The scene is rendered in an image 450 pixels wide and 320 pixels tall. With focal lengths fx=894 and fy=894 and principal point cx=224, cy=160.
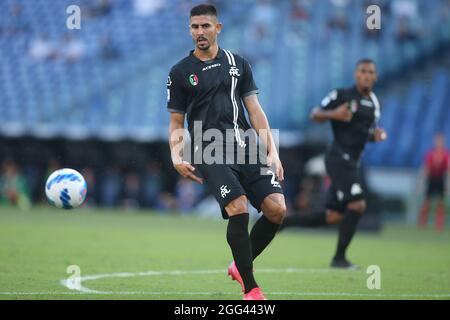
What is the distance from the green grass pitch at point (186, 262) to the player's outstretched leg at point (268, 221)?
47 centimetres

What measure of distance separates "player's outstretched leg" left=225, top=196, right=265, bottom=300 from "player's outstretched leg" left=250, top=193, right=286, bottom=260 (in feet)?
1.08

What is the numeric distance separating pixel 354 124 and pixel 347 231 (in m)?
1.42

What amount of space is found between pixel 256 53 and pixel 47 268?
17.2 metres

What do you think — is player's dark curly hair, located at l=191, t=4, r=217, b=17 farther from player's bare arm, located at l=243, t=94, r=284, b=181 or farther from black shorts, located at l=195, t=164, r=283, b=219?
black shorts, located at l=195, t=164, r=283, b=219

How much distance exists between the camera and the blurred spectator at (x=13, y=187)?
2419 centimetres

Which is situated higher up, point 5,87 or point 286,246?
point 5,87

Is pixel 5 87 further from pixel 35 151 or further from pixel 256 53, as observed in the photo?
pixel 256 53

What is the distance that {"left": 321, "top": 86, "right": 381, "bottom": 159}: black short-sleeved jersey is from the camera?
1148cm

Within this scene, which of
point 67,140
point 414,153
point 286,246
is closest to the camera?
point 286,246

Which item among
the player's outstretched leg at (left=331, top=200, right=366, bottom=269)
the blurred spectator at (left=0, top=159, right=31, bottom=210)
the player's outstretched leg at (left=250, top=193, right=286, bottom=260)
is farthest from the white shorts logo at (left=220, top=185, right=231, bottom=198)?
the blurred spectator at (left=0, top=159, right=31, bottom=210)

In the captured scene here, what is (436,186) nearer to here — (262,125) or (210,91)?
(262,125)

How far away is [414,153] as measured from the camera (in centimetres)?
2384

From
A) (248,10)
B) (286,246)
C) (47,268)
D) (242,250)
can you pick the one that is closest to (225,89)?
(242,250)
